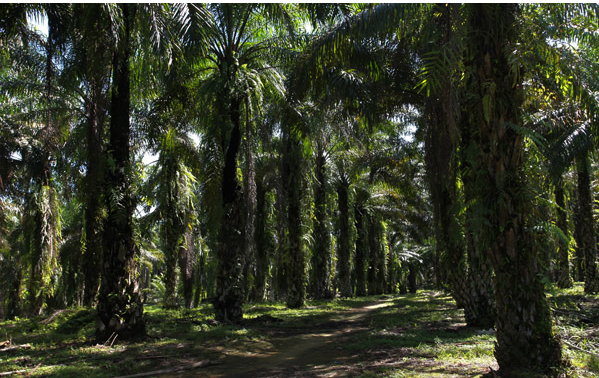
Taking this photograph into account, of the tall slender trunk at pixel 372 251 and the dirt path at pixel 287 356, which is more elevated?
the tall slender trunk at pixel 372 251

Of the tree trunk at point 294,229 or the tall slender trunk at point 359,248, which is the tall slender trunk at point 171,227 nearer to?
the tree trunk at point 294,229

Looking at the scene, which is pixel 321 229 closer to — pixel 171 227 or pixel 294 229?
pixel 294 229

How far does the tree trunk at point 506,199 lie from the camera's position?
532 cm

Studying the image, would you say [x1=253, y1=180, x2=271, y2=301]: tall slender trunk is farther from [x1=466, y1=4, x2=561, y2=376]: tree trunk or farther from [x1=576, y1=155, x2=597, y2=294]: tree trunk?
[x1=466, y1=4, x2=561, y2=376]: tree trunk

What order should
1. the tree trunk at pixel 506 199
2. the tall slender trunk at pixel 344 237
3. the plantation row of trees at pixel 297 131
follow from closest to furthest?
the tree trunk at pixel 506 199
the plantation row of trees at pixel 297 131
the tall slender trunk at pixel 344 237

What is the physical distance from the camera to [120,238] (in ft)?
31.5

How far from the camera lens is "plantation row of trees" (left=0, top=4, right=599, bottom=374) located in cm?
570

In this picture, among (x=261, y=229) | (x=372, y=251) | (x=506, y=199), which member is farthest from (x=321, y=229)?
(x=506, y=199)

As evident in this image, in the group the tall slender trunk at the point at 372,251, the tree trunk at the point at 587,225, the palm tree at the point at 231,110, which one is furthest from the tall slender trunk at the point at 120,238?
the tall slender trunk at the point at 372,251

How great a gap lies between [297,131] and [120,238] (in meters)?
6.80

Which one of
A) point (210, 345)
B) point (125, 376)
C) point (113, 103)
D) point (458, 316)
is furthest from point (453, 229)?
point (113, 103)

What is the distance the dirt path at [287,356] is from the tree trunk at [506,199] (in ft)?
8.13

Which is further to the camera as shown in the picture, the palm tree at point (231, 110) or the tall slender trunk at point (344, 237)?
the tall slender trunk at point (344, 237)

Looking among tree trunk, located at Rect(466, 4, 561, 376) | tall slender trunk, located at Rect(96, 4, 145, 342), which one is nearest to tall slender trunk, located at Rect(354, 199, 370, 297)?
tall slender trunk, located at Rect(96, 4, 145, 342)
